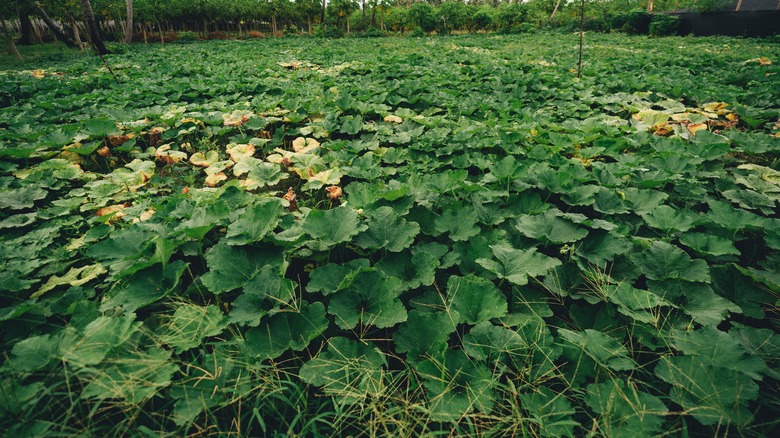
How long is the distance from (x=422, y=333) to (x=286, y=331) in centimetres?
62

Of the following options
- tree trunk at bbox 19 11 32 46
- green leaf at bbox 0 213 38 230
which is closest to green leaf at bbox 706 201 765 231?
green leaf at bbox 0 213 38 230

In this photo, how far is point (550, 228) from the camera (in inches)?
78.7

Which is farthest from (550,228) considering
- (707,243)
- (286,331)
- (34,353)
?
(34,353)

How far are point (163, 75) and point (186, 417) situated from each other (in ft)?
28.1

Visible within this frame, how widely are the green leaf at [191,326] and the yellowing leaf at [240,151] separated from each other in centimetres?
206

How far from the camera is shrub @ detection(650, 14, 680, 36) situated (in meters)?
18.6

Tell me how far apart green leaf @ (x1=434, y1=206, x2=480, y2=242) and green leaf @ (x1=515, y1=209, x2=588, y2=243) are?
0.26 meters

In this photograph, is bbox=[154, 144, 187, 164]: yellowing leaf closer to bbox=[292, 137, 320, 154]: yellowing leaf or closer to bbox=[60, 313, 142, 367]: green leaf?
bbox=[292, 137, 320, 154]: yellowing leaf

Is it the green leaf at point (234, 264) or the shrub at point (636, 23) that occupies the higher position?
the shrub at point (636, 23)

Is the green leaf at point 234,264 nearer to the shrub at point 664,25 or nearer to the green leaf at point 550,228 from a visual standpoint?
the green leaf at point 550,228

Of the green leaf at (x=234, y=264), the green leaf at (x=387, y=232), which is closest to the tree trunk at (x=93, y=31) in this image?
the green leaf at (x=234, y=264)

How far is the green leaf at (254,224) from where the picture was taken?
1.82m

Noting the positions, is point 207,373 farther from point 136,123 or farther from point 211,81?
point 211,81

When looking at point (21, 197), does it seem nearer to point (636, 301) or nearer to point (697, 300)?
point (636, 301)
